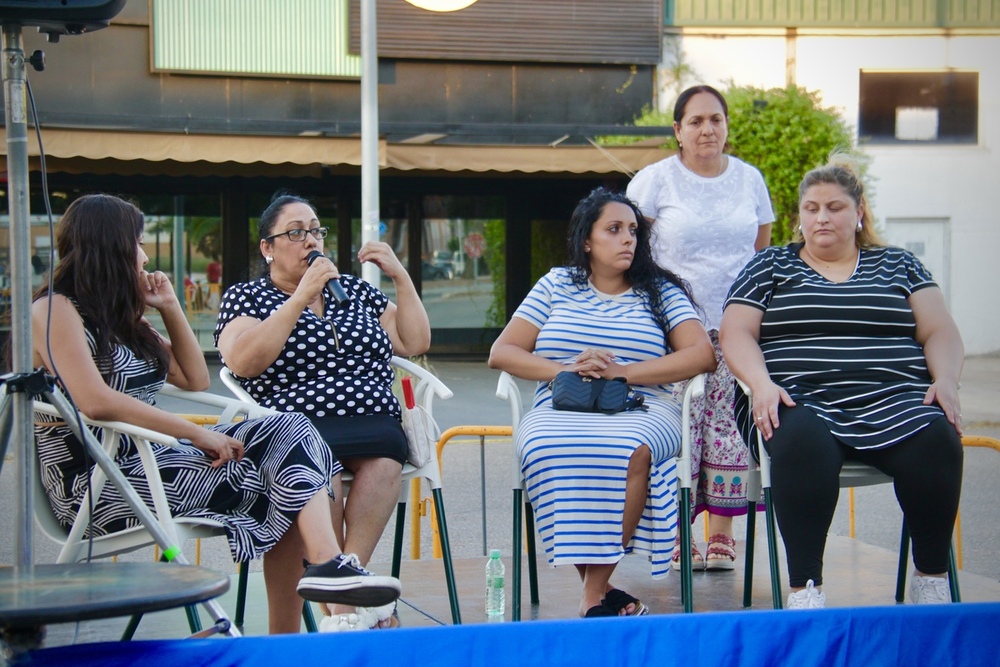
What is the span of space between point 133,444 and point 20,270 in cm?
83

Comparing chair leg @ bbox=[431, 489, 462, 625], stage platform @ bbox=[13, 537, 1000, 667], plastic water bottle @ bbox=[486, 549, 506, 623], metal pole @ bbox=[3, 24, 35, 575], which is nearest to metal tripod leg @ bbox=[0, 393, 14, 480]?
metal pole @ bbox=[3, 24, 35, 575]

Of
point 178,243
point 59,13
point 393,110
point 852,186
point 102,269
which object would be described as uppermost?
point 393,110

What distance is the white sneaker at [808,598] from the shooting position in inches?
138

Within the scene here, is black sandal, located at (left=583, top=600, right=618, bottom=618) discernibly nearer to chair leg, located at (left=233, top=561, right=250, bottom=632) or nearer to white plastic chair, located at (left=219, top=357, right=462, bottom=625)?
white plastic chair, located at (left=219, top=357, right=462, bottom=625)

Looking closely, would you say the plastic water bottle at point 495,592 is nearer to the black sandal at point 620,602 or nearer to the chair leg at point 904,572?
the black sandal at point 620,602

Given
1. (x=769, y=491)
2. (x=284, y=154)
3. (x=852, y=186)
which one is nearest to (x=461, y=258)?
(x=284, y=154)

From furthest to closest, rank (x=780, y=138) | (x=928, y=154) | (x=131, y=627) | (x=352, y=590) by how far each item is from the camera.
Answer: (x=928, y=154) < (x=780, y=138) < (x=131, y=627) < (x=352, y=590)

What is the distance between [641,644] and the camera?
101 inches

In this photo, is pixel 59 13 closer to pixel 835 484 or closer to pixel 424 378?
pixel 424 378

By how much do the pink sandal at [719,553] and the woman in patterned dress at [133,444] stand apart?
1824 mm

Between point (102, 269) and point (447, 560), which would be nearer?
point (102, 269)

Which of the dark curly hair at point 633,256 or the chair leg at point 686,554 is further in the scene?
the dark curly hair at point 633,256

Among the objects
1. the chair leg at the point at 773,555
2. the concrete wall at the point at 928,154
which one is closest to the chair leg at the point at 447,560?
the chair leg at the point at 773,555

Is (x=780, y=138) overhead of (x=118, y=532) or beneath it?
overhead
